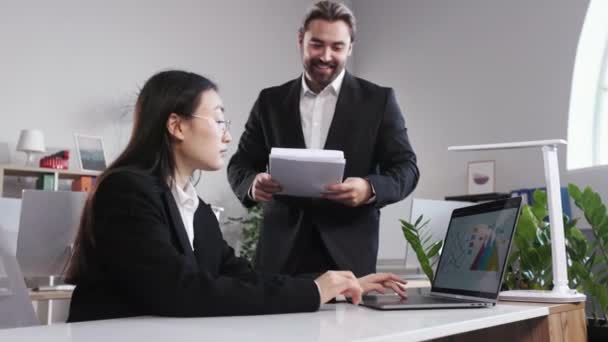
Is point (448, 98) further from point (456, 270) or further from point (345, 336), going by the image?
point (345, 336)

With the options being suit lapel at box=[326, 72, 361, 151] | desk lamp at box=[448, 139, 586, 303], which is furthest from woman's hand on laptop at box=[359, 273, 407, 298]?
suit lapel at box=[326, 72, 361, 151]

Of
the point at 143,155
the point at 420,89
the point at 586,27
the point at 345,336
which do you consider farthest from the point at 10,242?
the point at 420,89

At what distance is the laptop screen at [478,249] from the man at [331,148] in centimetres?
22

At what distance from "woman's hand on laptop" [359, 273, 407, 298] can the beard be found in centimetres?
71

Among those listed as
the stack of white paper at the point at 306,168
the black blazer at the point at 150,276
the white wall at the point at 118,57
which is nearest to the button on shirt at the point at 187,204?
the black blazer at the point at 150,276

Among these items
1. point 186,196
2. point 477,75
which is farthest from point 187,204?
point 477,75

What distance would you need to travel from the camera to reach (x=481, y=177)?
17.0ft

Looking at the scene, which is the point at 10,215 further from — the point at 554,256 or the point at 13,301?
the point at 554,256

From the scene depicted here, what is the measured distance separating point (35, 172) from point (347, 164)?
3475 millimetres

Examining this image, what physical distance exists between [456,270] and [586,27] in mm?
3852

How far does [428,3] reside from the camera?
587 cm

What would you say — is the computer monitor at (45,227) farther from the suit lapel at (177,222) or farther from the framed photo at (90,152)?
the framed photo at (90,152)

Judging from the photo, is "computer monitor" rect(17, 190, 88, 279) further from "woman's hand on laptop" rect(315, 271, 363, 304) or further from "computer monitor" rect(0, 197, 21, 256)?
"woman's hand on laptop" rect(315, 271, 363, 304)

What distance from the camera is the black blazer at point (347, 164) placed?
172 centimetres
